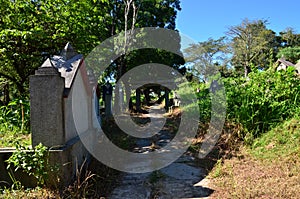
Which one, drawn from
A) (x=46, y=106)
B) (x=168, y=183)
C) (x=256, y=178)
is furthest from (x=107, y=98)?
(x=256, y=178)

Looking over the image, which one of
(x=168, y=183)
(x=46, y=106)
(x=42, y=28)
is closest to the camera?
(x=46, y=106)

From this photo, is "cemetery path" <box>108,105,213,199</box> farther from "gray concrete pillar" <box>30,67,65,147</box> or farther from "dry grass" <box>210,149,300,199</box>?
"gray concrete pillar" <box>30,67,65,147</box>

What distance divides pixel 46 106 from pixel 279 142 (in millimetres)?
4353

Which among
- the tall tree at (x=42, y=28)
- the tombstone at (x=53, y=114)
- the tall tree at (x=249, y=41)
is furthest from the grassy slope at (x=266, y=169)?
the tall tree at (x=249, y=41)

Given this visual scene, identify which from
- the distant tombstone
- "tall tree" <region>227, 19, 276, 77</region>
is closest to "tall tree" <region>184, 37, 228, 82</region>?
"tall tree" <region>227, 19, 276, 77</region>

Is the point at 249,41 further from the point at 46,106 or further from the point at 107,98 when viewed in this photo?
the point at 46,106

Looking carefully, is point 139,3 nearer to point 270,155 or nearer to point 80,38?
point 80,38

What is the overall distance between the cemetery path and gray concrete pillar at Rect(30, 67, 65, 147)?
126 centimetres

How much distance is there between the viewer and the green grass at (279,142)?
181 inches

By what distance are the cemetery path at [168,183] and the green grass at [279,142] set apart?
126 centimetres

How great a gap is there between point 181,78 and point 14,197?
46.7 feet

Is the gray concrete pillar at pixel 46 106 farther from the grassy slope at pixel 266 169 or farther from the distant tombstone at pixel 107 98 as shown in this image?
the distant tombstone at pixel 107 98

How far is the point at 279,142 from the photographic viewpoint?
495 centimetres

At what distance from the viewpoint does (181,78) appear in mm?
16391
